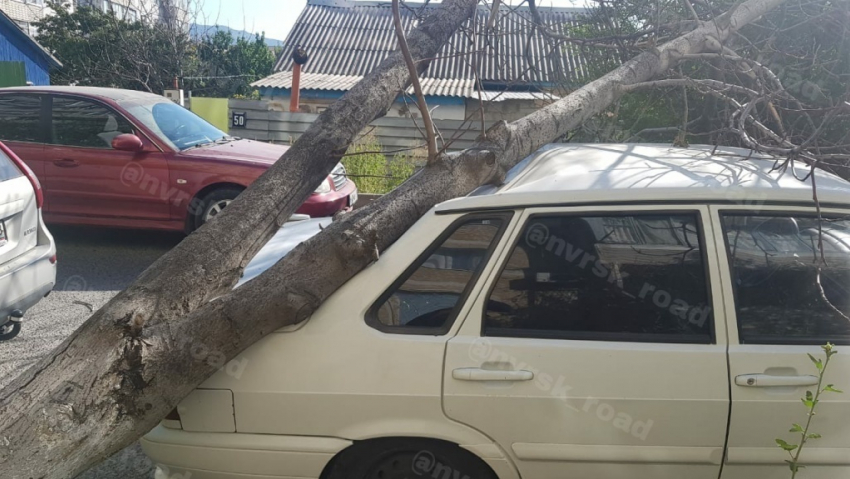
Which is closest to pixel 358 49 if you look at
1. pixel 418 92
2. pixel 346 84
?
pixel 346 84

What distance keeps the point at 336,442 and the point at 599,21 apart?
6391mm

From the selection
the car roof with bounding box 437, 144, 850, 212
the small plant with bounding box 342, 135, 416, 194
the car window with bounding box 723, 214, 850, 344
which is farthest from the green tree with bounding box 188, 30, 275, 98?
the car window with bounding box 723, 214, 850, 344

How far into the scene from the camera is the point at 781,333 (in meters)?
2.54

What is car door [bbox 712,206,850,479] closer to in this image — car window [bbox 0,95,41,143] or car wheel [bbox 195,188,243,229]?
car wheel [bbox 195,188,243,229]

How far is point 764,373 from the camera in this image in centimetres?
247

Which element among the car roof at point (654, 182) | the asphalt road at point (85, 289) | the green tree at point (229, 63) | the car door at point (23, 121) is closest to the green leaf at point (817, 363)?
the car roof at point (654, 182)

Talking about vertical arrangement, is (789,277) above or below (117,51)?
below

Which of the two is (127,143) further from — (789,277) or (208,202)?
(789,277)

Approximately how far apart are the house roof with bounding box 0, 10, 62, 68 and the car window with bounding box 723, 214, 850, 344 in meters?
23.6

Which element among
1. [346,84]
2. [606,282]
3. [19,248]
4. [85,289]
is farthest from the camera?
[346,84]

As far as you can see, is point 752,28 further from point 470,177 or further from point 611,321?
point 611,321

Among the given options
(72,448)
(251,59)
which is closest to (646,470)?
(72,448)

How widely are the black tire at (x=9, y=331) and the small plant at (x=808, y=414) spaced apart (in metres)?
5.09

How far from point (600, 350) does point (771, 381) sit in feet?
2.03
